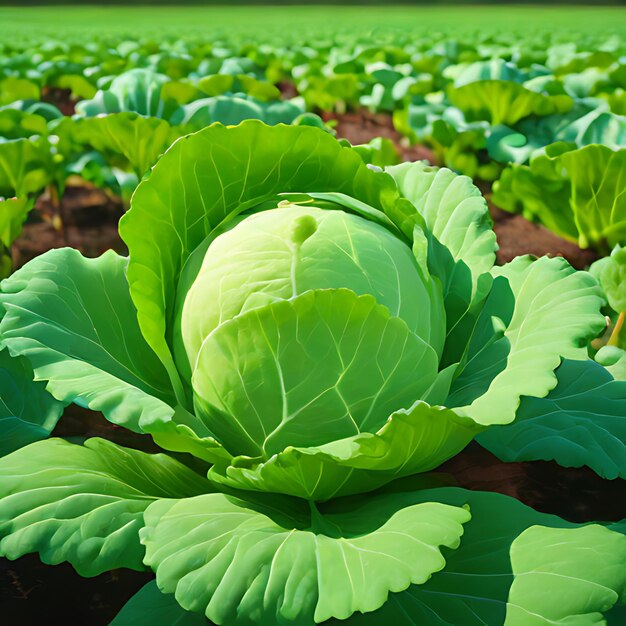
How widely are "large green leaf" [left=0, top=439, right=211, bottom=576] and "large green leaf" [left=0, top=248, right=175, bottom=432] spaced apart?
0.41ft

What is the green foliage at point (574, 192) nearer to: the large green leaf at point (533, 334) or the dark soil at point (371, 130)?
the dark soil at point (371, 130)

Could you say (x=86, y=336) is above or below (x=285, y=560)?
above

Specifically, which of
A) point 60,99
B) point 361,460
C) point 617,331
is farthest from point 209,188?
point 60,99

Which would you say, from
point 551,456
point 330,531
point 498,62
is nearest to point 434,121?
point 498,62

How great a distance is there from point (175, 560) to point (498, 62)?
433 centimetres

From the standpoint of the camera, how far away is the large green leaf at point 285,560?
1.00 m

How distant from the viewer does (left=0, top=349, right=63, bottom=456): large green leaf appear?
4.69 feet

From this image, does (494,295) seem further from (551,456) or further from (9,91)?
(9,91)

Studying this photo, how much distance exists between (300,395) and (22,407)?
2.04ft

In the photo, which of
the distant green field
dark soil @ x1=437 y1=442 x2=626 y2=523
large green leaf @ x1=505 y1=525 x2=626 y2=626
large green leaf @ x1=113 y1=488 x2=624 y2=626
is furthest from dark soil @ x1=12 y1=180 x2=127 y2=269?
the distant green field

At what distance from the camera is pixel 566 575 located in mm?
1101

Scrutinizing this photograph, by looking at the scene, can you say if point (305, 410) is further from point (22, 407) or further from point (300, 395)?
point (22, 407)

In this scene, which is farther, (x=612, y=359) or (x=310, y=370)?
(x=612, y=359)

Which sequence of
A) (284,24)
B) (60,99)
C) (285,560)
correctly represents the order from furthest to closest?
(284,24)
(60,99)
(285,560)
